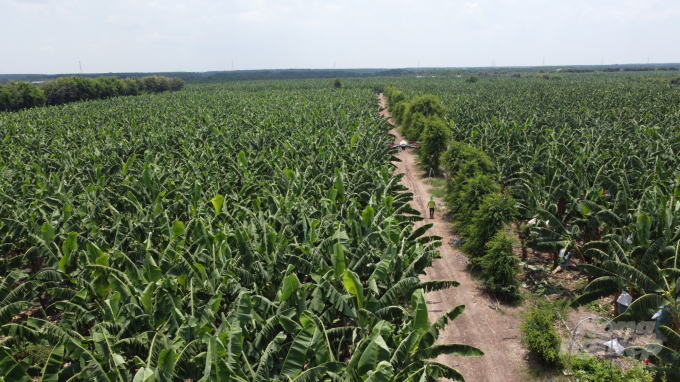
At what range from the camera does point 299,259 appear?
1127 cm

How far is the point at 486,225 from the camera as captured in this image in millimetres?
17516

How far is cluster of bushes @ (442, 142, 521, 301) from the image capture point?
1523cm

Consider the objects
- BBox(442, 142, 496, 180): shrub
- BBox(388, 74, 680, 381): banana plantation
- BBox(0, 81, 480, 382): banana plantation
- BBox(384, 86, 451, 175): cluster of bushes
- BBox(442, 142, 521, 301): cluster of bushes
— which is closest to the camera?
BBox(0, 81, 480, 382): banana plantation

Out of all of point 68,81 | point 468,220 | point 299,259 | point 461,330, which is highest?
point 68,81

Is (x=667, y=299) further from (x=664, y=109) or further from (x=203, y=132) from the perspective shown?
(x=664, y=109)

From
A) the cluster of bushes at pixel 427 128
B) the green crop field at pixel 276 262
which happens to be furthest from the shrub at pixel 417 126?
the green crop field at pixel 276 262

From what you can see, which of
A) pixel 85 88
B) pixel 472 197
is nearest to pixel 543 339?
pixel 472 197

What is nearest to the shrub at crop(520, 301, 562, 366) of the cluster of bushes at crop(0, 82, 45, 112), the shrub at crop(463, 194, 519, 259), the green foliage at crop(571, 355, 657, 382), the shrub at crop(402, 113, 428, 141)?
the green foliage at crop(571, 355, 657, 382)

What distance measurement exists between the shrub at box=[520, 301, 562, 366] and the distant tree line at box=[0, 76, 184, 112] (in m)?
84.6

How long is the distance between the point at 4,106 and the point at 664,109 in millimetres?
95753

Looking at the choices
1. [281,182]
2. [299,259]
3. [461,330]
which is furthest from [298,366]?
[281,182]

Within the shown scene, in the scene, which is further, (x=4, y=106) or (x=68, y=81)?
(x=68, y=81)

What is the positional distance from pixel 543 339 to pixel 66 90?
98.4m

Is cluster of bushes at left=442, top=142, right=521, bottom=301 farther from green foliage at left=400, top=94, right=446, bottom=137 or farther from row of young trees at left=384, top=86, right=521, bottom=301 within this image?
green foliage at left=400, top=94, right=446, bottom=137
